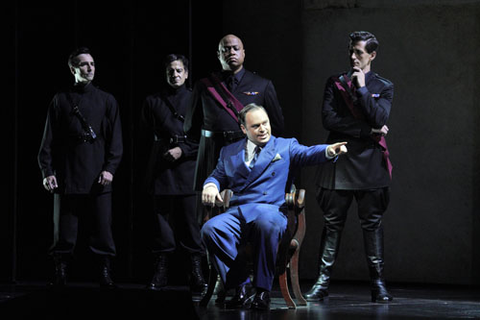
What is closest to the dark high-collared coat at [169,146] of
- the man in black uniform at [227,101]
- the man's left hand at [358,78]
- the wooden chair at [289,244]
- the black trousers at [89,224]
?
the black trousers at [89,224]

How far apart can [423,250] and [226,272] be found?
2688mm

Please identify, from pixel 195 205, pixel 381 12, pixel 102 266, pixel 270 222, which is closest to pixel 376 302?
pixel 270 222

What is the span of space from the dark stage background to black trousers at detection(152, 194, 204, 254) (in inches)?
33.4

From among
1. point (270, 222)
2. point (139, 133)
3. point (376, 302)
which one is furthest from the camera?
point (139, 133)

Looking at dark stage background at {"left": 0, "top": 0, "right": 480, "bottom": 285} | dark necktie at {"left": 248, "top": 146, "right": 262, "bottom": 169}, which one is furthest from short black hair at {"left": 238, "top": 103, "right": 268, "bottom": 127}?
dark stage background at {"left": 0, "top": 0, "right": 480, "bottom": 285}

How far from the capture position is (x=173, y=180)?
5.91 metres

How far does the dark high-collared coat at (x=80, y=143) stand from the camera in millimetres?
5781

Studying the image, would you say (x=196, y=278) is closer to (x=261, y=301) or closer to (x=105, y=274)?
(x=105, y=274)

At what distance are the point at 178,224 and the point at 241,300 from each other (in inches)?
53.8

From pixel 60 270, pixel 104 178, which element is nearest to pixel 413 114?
pixel 104 178

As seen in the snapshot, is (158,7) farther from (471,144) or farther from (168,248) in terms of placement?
(471,144)

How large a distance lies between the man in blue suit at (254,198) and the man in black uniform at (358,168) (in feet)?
1.58

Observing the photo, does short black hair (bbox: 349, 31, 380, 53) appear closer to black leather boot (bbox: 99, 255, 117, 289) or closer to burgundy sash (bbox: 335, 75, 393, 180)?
burgundy sash (bbox: 335, 75, 393, 180)

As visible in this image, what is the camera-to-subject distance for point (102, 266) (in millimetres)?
5801
